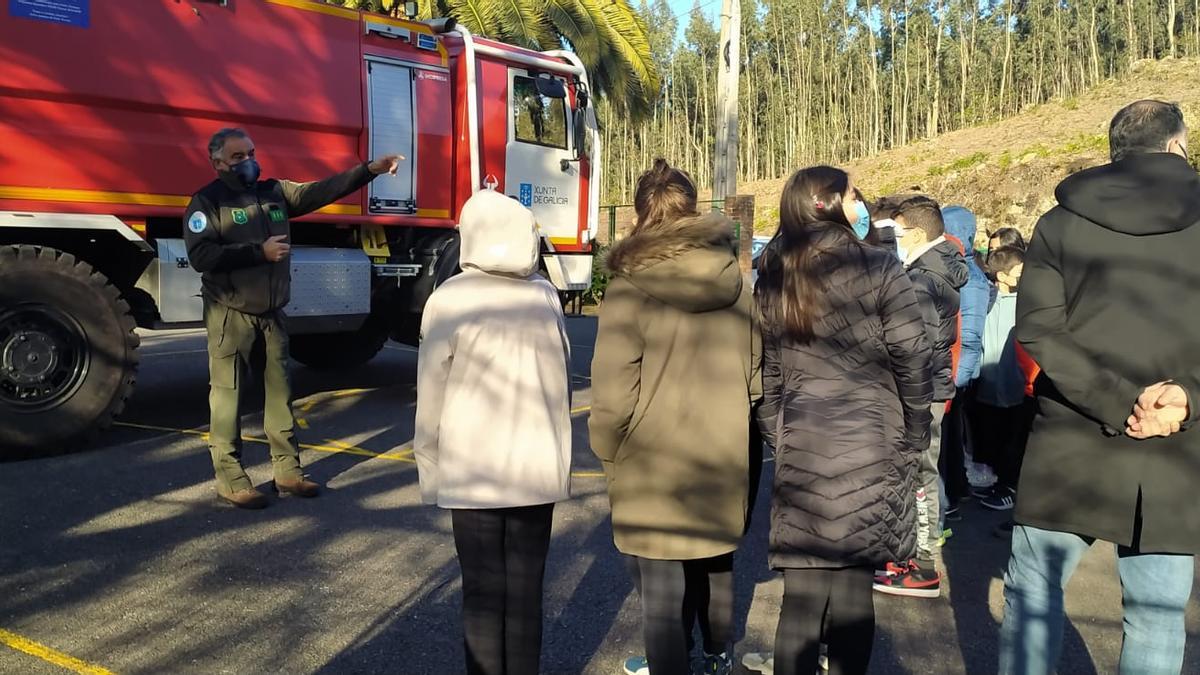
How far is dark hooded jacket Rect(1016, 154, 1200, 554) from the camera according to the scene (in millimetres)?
2402

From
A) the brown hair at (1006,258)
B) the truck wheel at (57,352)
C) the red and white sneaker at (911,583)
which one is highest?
the brown hair at (1006,258)

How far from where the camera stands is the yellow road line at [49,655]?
129 inches

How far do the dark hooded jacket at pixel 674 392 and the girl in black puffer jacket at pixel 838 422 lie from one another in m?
0.16

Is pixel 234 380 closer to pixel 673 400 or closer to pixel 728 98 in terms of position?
pixel 673 400

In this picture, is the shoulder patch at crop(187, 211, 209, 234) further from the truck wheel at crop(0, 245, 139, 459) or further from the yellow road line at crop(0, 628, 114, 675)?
the yellow road line at crop(0, 628, 114, 675)

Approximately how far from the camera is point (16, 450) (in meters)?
5.91

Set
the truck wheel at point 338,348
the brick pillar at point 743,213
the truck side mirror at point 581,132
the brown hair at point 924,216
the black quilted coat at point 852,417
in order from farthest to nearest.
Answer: the brick pillar at point 743,213, the truck wheel at point 338,348, the truck side mirror at point 581,132, the brown hair at point 924,216, the black quilted coat at point 852,417

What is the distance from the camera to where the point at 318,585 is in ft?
13.6

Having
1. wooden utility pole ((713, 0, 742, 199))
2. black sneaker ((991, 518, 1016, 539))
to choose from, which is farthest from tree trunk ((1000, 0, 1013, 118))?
black sneaker ((991, 518, 1016, 539))

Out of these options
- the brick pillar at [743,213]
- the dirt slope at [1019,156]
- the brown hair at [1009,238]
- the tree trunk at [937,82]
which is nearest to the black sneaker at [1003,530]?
the brown hair at [1009,238]

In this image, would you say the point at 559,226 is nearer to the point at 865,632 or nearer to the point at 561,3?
the point at 865,632

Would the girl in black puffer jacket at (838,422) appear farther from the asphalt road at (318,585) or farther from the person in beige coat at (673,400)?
the asphalt road at (318,585)

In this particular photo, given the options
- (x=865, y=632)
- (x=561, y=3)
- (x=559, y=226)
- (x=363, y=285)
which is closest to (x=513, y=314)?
(x=865, y=632)

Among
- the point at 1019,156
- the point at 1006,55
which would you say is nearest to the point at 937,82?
the point at 1006,55
